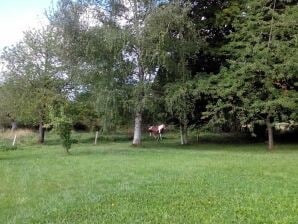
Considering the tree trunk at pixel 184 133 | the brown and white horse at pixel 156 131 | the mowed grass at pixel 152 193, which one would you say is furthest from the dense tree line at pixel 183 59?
A: the mowed grass at pixel 152 193

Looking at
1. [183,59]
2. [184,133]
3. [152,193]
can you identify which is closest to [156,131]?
[184,133]

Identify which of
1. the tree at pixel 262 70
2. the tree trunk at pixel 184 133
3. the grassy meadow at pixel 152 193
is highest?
the tree at pixel 262 70

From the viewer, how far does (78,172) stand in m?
15.0

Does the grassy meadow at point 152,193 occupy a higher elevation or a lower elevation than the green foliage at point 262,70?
lower

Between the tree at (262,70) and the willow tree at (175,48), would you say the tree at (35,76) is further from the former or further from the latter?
the tree at (262,70)

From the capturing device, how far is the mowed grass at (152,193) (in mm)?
Result: 7797

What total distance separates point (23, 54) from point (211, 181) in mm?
29061

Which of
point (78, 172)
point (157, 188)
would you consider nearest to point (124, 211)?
point (157, 188)

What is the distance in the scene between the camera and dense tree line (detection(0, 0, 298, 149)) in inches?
981

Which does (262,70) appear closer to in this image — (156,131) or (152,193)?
(152,193)

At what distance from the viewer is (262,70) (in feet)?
79.8

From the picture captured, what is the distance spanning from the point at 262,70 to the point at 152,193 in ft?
52.0

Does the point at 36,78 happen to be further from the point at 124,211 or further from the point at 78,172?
the point at 124,211

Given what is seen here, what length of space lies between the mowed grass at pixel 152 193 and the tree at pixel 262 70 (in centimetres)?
823
